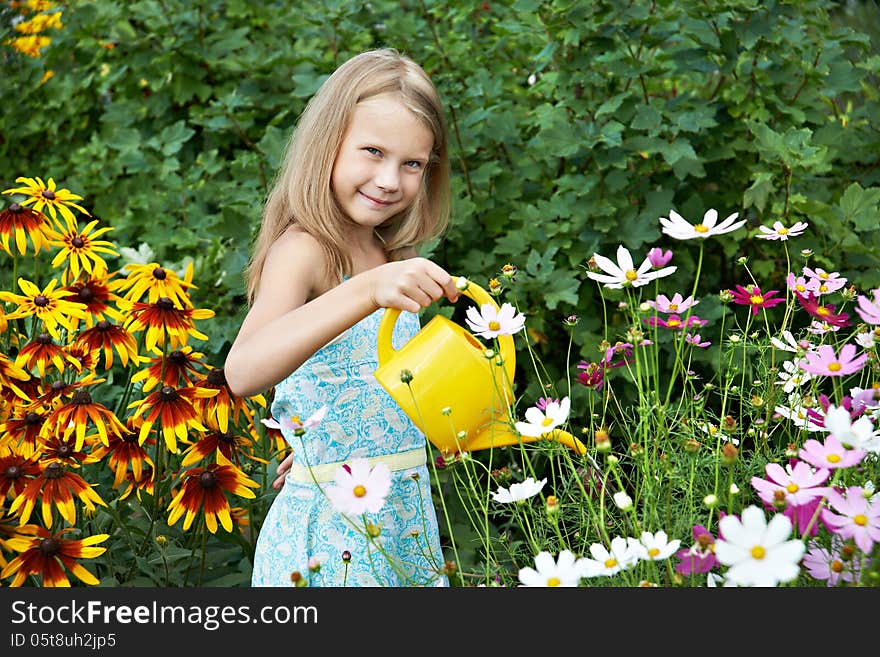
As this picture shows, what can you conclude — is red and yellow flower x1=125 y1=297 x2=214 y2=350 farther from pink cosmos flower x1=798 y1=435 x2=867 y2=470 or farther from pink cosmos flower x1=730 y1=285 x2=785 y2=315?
pink cosmos flower x1=798 y1=435 x2=867 y2=470

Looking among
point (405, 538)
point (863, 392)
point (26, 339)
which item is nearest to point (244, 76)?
point (26, 339)

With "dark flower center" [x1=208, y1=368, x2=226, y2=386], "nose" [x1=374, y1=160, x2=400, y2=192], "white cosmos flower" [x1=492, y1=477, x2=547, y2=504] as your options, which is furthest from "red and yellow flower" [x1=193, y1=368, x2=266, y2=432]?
"white cosmos flower" [x1=492, y1=477, x2=547, y2=504]

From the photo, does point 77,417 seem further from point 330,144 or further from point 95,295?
point 330,144

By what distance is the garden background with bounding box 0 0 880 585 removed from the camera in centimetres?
195

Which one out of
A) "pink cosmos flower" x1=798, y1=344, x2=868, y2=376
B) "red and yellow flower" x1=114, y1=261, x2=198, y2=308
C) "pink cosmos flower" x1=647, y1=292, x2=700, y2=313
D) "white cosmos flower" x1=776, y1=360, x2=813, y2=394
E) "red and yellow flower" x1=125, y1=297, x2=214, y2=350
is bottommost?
"pink cosmos flower" x1=798, y1=344, x2=868, y2=376

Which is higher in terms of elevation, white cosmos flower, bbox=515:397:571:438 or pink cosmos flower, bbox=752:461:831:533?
white cosmos flower, bbox=515:397:571:438

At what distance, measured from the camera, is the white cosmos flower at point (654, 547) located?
0.66m

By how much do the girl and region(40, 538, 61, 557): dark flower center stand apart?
0.92 feet

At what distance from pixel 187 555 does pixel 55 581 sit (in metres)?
0.27

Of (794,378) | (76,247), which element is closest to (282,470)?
(76,247)

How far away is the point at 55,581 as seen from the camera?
1.06 metres

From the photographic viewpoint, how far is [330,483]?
1.21 metres

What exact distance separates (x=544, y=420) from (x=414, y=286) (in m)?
0.20

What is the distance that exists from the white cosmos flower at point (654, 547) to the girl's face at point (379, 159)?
0.66 m
